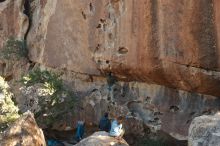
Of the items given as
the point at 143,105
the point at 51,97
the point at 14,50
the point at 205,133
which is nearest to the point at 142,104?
the point at 143,105

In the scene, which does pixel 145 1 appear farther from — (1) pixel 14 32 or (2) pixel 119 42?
(1) pixel 14 32

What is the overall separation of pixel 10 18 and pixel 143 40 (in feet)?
26.4

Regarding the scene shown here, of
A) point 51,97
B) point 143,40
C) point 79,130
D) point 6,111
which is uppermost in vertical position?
point 143,40

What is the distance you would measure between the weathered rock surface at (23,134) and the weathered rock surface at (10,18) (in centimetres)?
880

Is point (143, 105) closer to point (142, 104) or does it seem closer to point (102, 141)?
point (142, 104)

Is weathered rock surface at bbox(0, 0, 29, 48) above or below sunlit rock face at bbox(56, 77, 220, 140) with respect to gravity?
above

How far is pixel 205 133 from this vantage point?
992cm

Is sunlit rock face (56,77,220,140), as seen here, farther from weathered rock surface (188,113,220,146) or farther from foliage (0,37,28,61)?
weathered rock surface (188,113,220,146)

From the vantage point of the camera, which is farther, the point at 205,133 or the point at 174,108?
the point at 174,108

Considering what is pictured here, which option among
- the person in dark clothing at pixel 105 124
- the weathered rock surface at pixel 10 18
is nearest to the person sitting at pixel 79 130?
the person in dark clothing at pixel 105 124

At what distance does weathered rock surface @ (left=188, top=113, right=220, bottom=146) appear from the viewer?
968cm

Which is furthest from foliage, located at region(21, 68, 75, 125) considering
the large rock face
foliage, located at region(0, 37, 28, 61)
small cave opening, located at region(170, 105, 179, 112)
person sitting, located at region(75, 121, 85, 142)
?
small cave opening, located at region(170, 105, 179, 112)

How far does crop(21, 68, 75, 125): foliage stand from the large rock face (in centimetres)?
119

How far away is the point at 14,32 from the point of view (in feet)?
69.1
